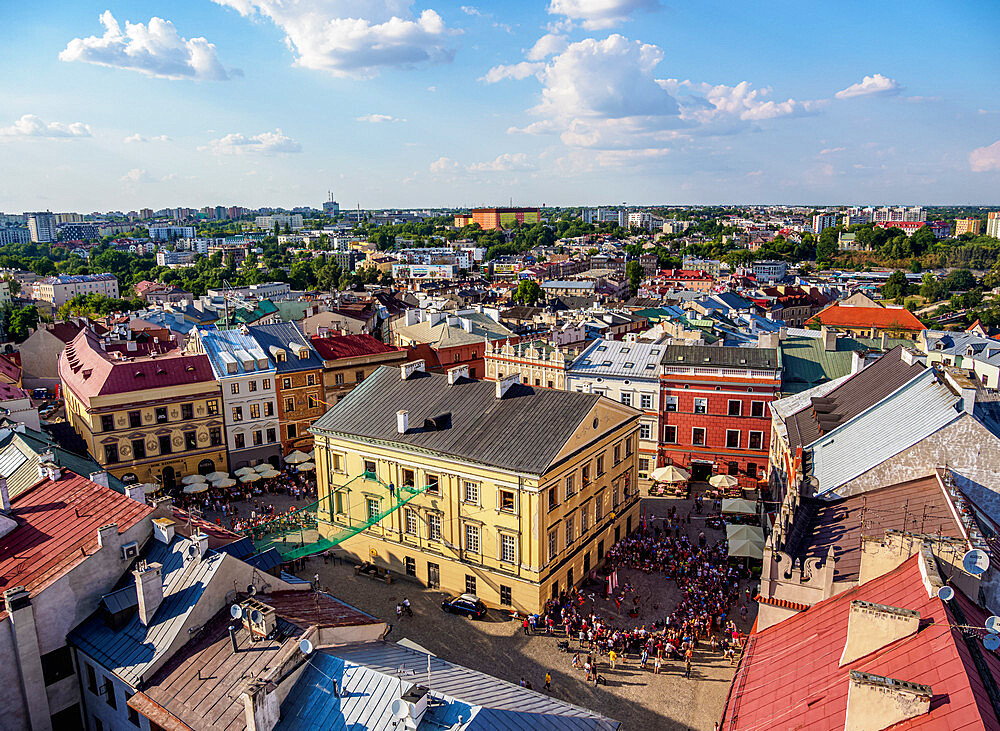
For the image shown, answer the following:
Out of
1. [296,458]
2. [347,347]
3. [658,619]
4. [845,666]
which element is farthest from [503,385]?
[347,347]

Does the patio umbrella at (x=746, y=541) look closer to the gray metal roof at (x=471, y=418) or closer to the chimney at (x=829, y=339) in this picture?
the gray metal roof at (x=471, y=418)

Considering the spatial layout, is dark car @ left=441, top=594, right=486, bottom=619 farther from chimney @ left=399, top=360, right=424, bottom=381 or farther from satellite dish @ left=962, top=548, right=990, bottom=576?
satellite dish @ left=962, top=548, right=990, bottom=576

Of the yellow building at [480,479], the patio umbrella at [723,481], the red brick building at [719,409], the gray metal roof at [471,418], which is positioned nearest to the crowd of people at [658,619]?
the yellow building at [480,479]

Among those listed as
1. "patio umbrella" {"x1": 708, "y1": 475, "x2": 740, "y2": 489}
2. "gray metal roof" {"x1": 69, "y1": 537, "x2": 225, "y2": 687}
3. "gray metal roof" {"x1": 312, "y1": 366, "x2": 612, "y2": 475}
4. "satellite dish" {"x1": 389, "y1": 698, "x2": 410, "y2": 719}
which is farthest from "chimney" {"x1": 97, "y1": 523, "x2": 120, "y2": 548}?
"patio umbrella" {"x1": 708, "y1": 475, "x2": 740, "y2": 489}

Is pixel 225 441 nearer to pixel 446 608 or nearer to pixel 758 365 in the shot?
pixel 446 608

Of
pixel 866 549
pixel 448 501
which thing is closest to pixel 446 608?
pixel 448 501
